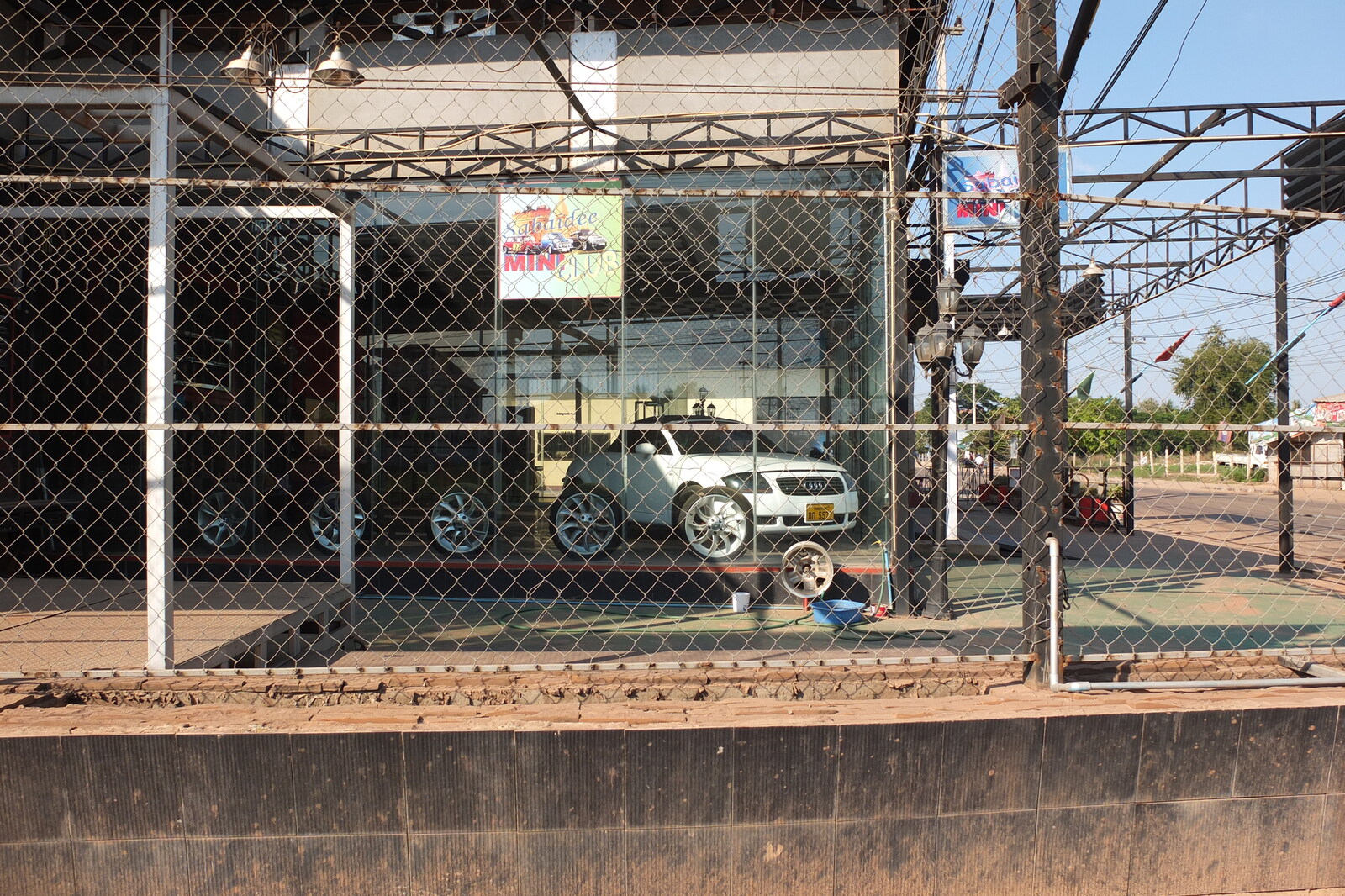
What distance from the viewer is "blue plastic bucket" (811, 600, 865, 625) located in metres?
7.25

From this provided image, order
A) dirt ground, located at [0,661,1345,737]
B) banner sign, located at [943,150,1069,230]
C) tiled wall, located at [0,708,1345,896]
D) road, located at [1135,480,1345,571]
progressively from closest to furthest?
tiled wall, located at [0,708,1345,896], dirt ground, located at [0,661,1345,737], banner sign, located at [943,150,1069,230], road, located at [1135,480,1345,571]

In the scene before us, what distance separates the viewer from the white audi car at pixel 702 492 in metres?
8.56

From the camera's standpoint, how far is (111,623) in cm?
494

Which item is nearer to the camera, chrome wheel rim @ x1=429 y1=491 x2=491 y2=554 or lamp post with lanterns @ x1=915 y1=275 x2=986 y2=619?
lamp post with lanterns @ x1=915 y1=275 x2=986 y2=619

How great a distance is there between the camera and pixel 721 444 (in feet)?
29.0

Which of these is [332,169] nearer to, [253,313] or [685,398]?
[253,313]

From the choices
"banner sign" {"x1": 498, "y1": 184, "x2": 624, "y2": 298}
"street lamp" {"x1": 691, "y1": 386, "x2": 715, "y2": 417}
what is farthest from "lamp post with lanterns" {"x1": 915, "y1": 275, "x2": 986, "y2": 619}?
"banner sign" {"x1": 498, "y1": 184, "x2": 624, "y2": 298}

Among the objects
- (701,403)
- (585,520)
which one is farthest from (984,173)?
(585,520)

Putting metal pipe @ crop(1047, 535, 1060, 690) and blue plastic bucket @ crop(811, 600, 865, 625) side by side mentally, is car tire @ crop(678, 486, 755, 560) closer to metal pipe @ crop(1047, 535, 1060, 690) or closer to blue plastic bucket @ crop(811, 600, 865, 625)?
blue plastic bucket @ crop(811, 600, 865, 625)

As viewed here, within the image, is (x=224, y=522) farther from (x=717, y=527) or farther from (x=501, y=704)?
(x=501, y=704)

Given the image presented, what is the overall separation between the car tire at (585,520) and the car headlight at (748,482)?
4.09 ft

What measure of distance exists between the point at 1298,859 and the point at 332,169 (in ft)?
33.0

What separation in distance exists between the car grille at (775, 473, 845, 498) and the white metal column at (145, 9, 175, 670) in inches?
234

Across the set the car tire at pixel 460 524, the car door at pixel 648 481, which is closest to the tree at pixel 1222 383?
the car door at pixel 648 481
